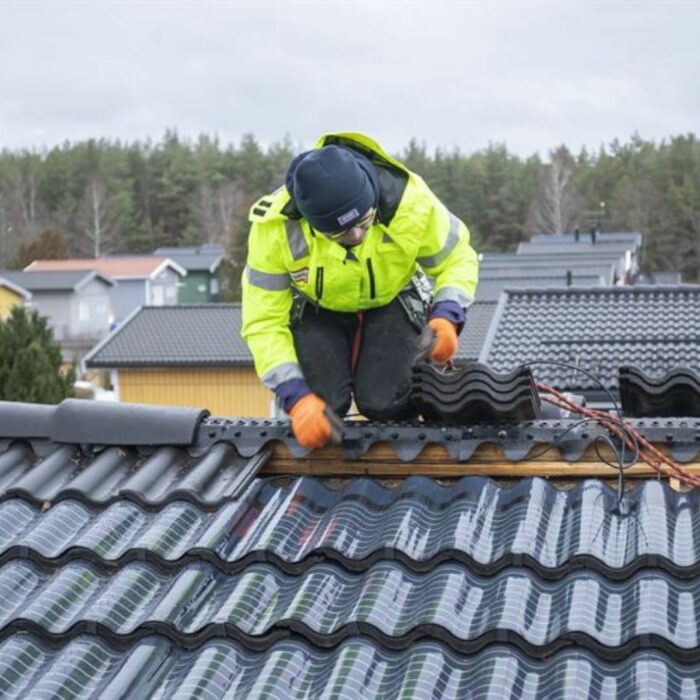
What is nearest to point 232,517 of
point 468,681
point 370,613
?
point 370,613

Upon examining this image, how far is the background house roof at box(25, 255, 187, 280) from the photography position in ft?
202

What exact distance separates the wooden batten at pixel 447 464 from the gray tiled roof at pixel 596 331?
10.7 metres

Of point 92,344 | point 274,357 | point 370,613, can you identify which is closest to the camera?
point 370,613

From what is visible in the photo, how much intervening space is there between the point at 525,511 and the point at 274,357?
1385 millimetres

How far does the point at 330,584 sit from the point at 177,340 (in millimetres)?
29744

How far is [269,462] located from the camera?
473cm

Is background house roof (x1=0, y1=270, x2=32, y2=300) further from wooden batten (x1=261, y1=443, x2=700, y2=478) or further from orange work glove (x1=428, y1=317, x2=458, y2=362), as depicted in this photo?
wooden batten (x1=261, y1=443, x2=700, y2=478)

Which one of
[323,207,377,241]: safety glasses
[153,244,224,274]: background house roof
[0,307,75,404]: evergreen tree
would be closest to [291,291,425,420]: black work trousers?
[323,207,377,241]: safety glasses

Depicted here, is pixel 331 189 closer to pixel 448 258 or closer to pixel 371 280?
pixel 371 280

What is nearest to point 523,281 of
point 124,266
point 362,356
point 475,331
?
point 475,331

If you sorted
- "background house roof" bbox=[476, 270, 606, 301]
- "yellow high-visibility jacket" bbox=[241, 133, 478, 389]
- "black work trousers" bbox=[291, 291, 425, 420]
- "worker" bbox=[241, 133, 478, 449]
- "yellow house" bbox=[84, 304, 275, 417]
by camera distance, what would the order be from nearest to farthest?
"worker" bbox=[241, 133, 478, 449], "yellow high-visibility jacket" bbox=[241, 133, 478, 389], "black work trousers" bbox=[291, 291, 425, 420], "yellow house" bbox=[84, 304, 275, 417], "background house roof" bbox=[476, 270, 606, 301]

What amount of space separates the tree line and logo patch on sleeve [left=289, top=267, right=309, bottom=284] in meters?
74.0

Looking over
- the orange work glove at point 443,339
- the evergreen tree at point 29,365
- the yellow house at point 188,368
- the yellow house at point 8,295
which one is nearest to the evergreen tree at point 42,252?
the yellow house at point 8,295

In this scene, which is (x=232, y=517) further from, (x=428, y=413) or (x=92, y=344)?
(x=92, y=344)
